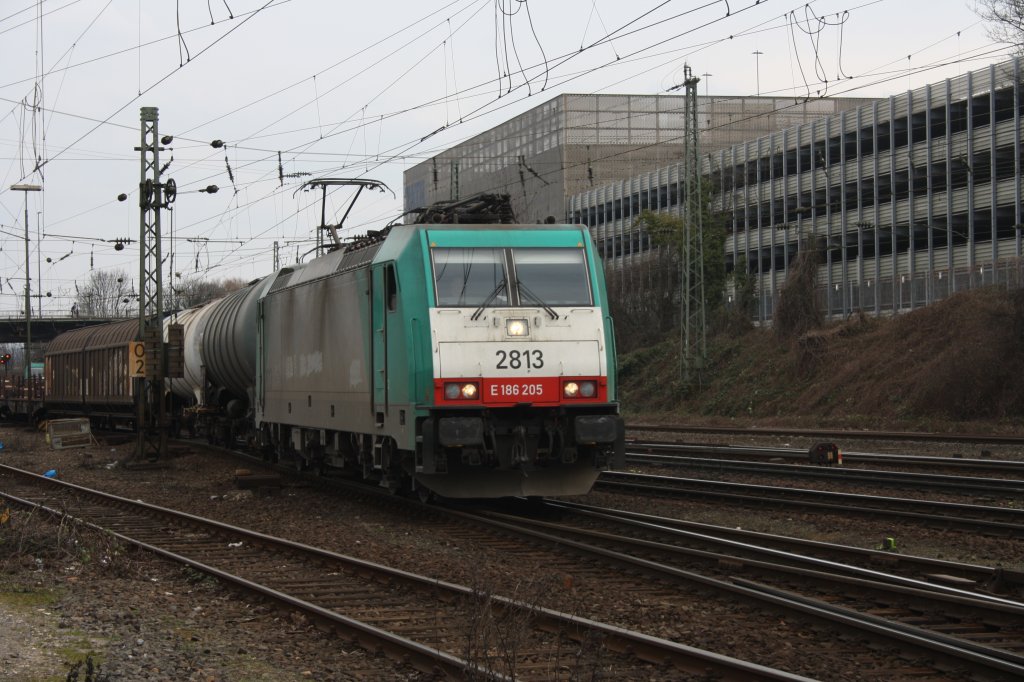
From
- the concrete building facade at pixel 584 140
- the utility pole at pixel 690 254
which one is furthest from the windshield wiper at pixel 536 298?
the concrete building facade at pixel 584 140

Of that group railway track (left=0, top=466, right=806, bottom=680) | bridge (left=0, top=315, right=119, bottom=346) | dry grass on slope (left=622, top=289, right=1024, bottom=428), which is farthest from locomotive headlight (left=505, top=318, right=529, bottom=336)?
bridge (left=0, top=315, right=119, bottom=346)

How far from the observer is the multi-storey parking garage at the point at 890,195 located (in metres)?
41.0

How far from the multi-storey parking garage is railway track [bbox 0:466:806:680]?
1115 inches

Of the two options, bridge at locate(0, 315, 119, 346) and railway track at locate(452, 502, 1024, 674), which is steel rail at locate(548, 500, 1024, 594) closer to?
railway track at locate(452, 502, 1024, 674)

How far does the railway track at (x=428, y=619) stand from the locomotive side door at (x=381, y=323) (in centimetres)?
228

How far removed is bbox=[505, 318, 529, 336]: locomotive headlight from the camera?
13.7 meters

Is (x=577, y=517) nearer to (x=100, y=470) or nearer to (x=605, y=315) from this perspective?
(x=605, y=315)

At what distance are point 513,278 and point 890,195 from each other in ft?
120

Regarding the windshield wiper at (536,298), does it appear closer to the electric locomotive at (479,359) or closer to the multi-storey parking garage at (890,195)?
the electric locomotive at (479,359)

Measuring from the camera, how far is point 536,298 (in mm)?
13914

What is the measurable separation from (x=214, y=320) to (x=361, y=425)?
1228 cm

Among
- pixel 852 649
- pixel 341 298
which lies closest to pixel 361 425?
pixel 341 298

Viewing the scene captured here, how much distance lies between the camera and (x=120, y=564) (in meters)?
11.2

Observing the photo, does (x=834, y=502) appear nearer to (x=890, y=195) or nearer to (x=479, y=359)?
(x=479, y=359)
